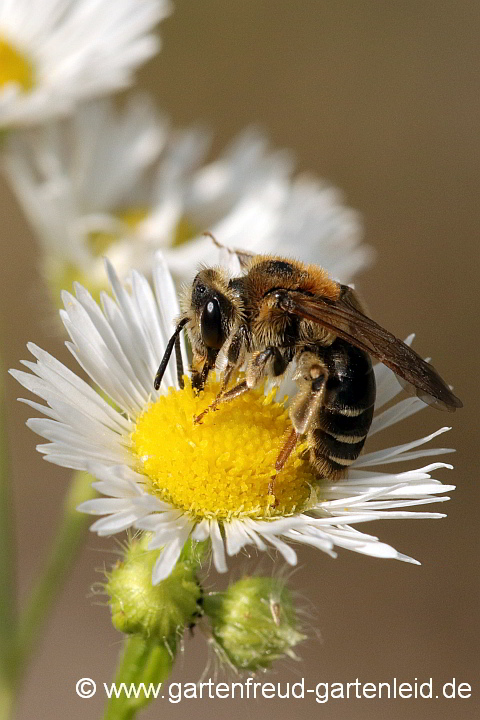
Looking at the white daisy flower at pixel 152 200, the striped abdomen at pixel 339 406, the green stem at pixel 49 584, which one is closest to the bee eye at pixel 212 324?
the striped abdomen at pixel 339 406

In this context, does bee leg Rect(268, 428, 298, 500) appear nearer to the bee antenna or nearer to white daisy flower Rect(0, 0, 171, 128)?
the bee antenna

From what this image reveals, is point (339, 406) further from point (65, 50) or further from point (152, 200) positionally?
point (65, 50)

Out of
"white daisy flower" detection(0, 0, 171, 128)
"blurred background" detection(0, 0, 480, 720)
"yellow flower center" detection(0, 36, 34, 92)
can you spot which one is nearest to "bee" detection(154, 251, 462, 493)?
"white daisy flower" detection(0, 0, 171, 128)

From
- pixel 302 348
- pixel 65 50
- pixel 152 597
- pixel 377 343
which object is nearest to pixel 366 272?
pixel 65 50

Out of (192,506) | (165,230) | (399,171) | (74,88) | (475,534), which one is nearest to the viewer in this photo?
(192,506)

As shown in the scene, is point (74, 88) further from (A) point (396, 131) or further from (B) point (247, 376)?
(A) point (396, 131)

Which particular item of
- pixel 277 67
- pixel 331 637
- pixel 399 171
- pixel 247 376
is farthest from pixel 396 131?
pixel 247 376
